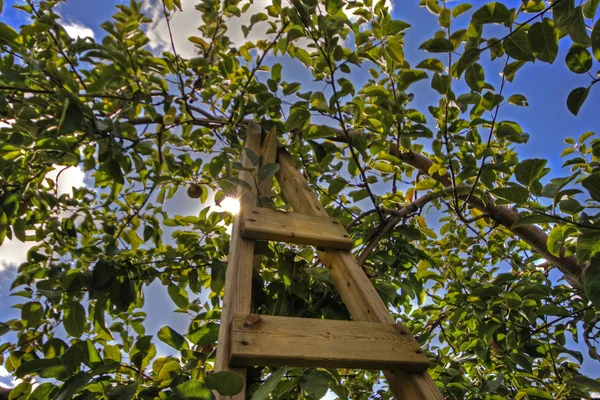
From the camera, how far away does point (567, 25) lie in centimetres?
71

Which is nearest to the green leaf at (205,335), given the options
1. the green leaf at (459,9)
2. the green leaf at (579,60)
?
the green leaf at (579,60)

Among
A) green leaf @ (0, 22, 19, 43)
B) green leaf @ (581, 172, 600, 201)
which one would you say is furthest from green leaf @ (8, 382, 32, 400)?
green leaf @ (581, 172, 600, 201)

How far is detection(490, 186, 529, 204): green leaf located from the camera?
0.87 meters

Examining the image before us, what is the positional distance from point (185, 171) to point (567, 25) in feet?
5.38

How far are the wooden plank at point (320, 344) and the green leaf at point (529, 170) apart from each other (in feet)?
1.53

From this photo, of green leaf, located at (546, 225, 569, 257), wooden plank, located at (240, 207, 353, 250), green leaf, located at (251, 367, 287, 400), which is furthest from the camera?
wooden plank, located at (240, 207, 353, 250)

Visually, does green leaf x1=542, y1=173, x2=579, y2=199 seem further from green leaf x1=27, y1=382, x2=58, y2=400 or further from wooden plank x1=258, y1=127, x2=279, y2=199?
green leaf x1=27, y1=382, x2=58, y2=400

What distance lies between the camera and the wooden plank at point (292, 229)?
106 centimetres

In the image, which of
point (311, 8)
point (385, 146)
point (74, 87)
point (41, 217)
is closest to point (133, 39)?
point (74, 87)

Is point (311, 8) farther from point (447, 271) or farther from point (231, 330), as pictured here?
point (447, 271)

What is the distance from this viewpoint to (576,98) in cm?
85

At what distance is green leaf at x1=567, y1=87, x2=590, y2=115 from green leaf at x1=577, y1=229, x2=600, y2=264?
27 centimetres

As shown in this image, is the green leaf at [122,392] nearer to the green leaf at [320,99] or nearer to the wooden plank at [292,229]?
the wooden plank at [292,229]

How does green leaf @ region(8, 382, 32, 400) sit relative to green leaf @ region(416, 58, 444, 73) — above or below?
below
